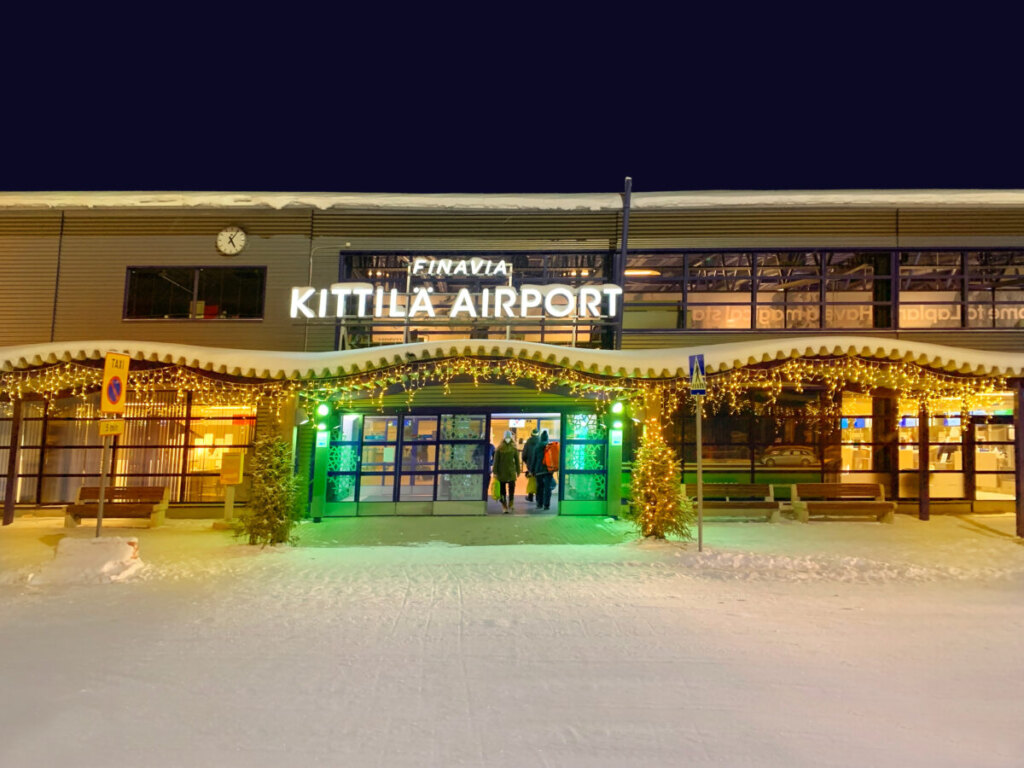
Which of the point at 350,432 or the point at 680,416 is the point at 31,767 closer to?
the point at 350,432

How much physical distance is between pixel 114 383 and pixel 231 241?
6577 mm

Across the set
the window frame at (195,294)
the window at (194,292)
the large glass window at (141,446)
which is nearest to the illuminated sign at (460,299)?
the window frame at (195,294)

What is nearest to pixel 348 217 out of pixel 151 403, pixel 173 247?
pixel 173 247

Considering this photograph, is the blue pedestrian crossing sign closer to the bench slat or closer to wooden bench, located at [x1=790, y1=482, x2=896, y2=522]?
the bench slat

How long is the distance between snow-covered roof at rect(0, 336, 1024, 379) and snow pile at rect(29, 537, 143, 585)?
332 centimetres

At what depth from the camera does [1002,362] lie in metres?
10.2

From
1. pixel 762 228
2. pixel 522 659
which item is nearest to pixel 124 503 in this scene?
pixel 522 659

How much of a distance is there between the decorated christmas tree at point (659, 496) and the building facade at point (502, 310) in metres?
2.48

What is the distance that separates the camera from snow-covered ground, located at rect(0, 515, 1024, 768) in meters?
3.73

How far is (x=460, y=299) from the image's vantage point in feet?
44.4

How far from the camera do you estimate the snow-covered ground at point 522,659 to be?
3732 mm

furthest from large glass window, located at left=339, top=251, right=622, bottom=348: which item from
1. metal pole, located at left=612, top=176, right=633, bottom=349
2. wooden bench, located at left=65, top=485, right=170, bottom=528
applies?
wooden bench, located at left=65, top=485, right=170, bottom=528

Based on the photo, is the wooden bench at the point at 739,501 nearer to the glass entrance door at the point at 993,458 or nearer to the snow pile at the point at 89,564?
the glass entrance door at the point at 993,458

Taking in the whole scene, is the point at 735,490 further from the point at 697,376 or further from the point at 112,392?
the point at 112,392
